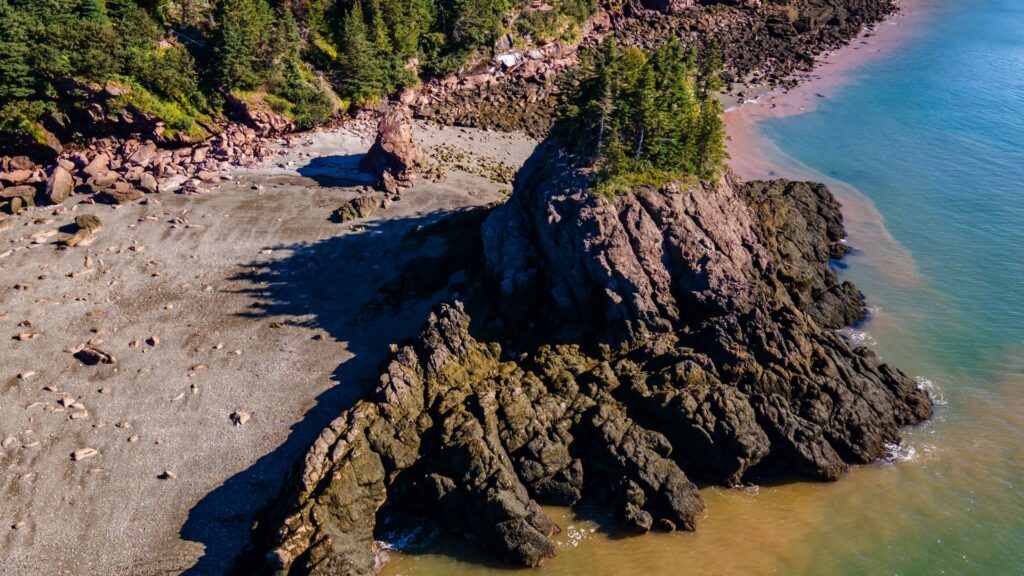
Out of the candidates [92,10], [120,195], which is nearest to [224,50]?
[92,10]

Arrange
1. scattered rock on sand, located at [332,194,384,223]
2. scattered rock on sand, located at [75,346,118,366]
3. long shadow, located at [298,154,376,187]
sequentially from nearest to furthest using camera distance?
scattered rock on sand, located at [75,346,118,366], scattered rock on sand, located at [332,194,384,223], long shadow, located at [298,154,376,187]

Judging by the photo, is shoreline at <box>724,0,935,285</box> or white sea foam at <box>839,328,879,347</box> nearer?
white sea foam at <box>839,328,879,347</box>

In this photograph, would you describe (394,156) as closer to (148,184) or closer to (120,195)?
(148,184)

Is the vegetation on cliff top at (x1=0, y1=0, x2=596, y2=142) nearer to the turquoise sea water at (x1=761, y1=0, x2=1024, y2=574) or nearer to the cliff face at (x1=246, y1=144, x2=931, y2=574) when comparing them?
the cliff face at (x1=246, y1=144, x2=931, y2=574)

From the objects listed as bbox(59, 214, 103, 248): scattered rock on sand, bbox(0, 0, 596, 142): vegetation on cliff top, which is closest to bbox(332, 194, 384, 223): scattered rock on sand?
bbox(0, 0, 596, 142): vegetation on cliff top

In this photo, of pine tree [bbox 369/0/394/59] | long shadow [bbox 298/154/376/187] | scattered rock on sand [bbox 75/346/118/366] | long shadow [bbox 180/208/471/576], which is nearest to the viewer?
long shadow [bbox 180/208/471/576]

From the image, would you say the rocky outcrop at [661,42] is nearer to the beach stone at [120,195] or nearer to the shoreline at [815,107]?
the shoreline at [815,107]

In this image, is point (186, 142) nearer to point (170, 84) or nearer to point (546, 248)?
point (170, 84)

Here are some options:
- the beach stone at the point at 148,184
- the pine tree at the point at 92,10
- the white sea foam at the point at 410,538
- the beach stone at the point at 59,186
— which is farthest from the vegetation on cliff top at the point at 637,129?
the pine tree at the point at 92,10
